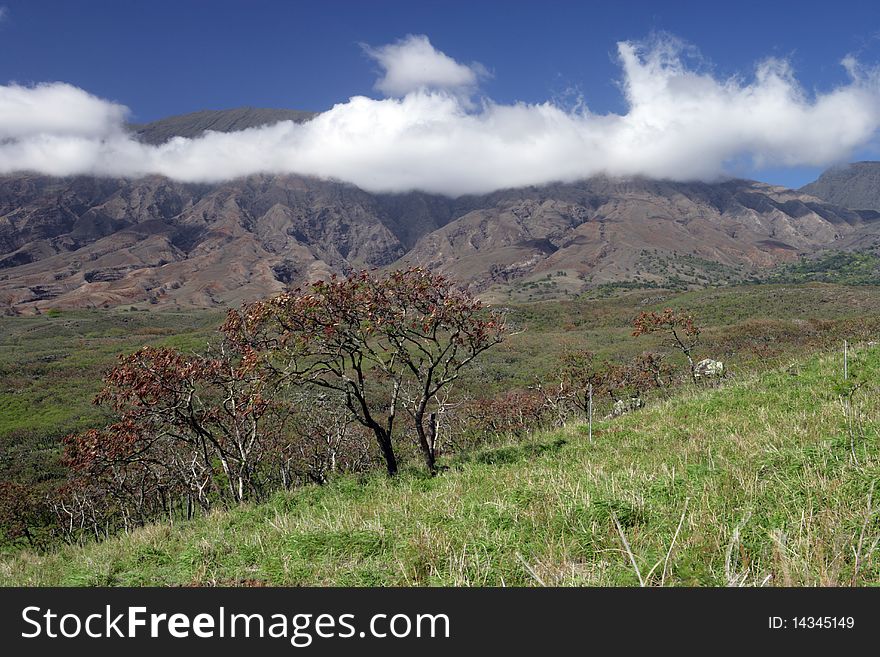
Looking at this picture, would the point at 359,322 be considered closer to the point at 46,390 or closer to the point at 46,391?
the point at 46,391

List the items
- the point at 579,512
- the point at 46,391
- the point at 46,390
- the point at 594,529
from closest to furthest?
the point at 594,529 < the point at 579,512 < the point at 46,391 < the point at 46,390

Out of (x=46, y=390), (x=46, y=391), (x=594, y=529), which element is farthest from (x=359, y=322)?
(x=46, y=390)

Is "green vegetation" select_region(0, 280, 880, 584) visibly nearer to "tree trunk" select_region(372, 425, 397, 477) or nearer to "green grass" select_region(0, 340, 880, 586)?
"green grass" select_region(0, 340, 880, 586)

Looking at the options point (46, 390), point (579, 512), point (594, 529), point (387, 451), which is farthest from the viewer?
point (46, 390)

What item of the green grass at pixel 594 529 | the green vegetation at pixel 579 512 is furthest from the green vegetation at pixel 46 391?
the green grass at pixel 594 529

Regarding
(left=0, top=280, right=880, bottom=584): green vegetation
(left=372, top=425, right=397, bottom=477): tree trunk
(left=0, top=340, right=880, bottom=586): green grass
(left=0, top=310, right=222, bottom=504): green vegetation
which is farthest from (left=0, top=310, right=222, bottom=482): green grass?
(left=0, top=340, right=880, bottom=586): green grass

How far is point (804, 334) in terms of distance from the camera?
76.1 meters

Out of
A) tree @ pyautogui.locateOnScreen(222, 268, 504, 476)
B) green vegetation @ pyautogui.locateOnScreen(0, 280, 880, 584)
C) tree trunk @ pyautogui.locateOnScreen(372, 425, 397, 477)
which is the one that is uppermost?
tree @ pyautogui.locateOnScreen(222, 268, 504, 476)

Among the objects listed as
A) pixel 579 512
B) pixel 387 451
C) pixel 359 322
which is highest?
pixel 359 322

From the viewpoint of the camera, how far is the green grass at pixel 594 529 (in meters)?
3.48

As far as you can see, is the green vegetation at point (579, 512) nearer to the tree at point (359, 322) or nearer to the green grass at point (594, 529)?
the green grass at point (594, 529)

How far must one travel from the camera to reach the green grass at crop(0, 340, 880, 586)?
348cm

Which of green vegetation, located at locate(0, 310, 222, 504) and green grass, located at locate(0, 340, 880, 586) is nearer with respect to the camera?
green grass, located at locate(0, 340, 880, 586)

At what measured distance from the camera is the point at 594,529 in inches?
168
